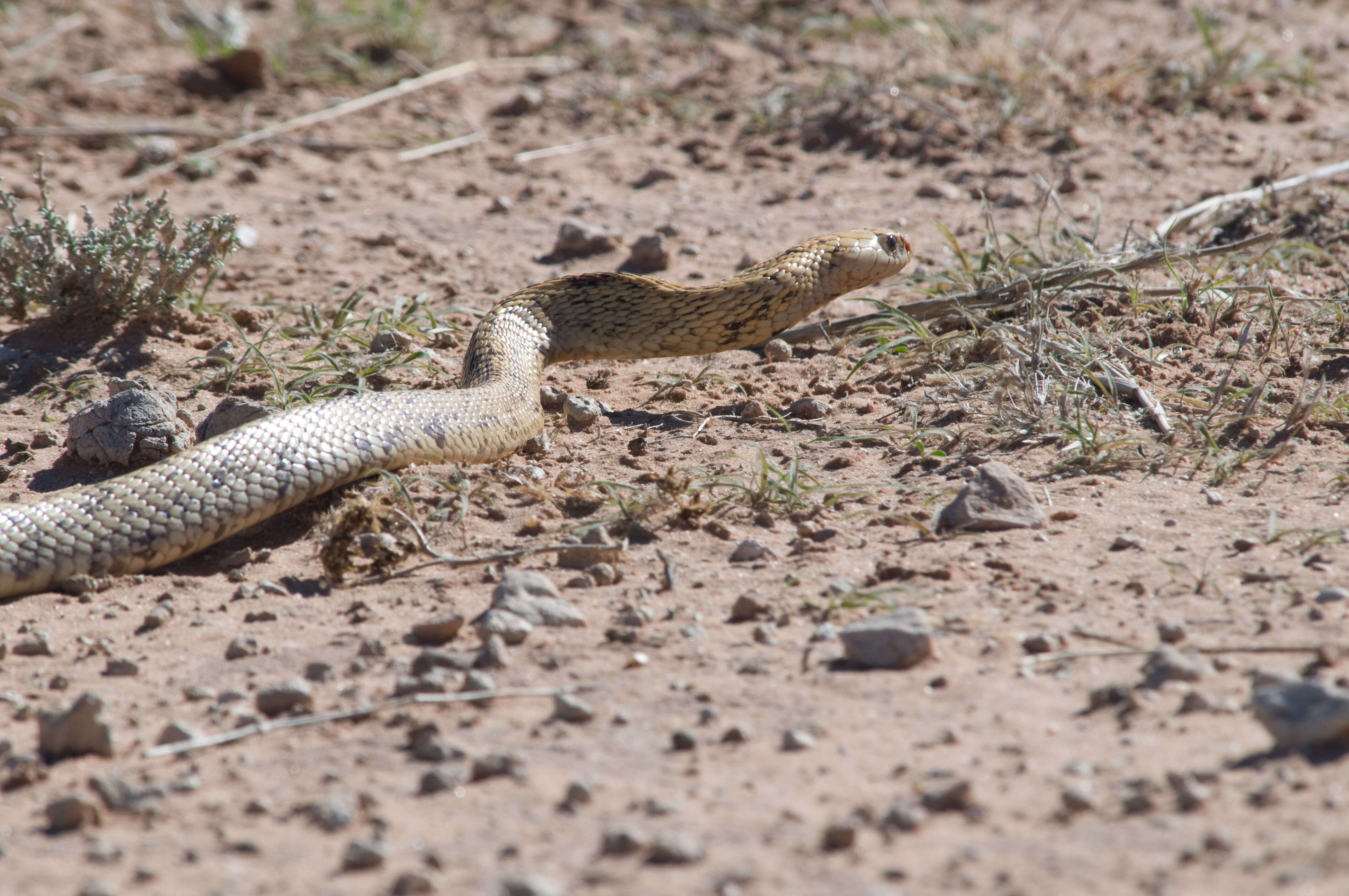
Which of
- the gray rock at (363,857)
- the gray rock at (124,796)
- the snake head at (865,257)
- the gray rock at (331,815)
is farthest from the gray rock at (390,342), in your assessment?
the gray rock at (363,857)

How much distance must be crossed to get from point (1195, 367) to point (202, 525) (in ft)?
12.2

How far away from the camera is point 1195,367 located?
191 inches

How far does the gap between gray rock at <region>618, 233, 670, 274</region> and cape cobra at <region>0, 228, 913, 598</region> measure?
2.99 feet

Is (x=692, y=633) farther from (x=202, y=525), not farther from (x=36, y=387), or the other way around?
(x=36, y=387)

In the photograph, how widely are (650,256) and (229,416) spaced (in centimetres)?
241

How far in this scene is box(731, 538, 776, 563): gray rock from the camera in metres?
3.71

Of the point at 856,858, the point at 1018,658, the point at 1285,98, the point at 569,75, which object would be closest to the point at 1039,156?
the point at 1285,98

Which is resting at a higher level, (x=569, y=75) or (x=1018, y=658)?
(x=569, y=75)

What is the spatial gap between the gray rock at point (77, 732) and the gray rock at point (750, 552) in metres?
1.75

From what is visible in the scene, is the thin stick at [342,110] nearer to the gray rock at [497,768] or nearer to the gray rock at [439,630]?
the gray rock at [439,630]

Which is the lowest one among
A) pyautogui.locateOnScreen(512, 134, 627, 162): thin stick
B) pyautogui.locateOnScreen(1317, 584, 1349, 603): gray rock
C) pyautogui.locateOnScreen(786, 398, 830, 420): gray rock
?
pyautogui.locateOnScreen(1317, 584, 1349, 603): gray rock

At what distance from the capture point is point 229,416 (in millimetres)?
4652

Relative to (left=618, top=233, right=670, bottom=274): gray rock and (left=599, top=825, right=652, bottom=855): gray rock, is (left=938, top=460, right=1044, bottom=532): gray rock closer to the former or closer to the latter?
(left=599, top=825, right=652, bottom=855): gray rock

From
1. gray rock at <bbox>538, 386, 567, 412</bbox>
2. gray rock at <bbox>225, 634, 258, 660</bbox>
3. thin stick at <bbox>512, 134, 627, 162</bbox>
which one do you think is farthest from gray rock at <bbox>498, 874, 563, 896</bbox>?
thin stick at <bbox>512, 134, 627, 162</bbox>
